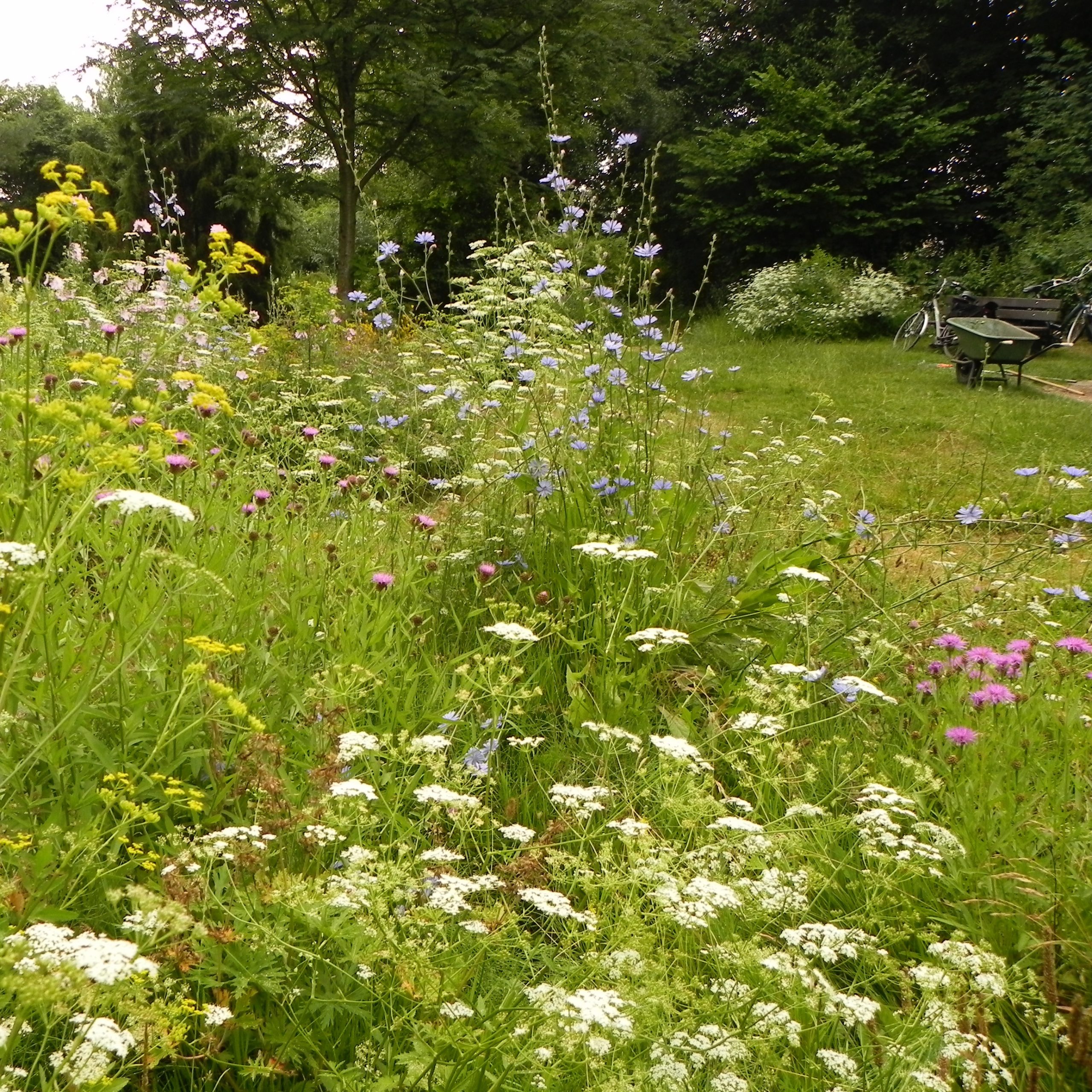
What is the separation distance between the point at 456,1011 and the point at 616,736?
0.82m

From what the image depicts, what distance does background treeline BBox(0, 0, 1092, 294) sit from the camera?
14023mm

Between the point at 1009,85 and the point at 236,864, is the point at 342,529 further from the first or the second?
the point at 1009,85

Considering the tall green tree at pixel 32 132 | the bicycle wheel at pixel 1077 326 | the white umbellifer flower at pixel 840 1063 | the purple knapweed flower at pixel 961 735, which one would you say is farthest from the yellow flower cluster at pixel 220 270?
the tall green tree at pixel 32 132

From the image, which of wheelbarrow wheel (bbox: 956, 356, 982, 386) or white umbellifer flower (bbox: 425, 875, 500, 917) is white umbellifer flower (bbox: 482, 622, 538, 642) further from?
wheelbarrow wheel (bbox: 956, 356, 982, 386)

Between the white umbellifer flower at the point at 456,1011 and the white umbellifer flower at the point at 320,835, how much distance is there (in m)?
0.30

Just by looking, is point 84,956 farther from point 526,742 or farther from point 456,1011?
point 526,742

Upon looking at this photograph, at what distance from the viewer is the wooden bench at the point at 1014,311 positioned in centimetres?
1090

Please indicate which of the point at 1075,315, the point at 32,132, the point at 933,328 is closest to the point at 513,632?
the point at 933,328

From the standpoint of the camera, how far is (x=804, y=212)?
60.6 feet

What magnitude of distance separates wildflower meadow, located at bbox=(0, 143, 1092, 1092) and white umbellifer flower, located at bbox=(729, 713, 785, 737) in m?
0.03

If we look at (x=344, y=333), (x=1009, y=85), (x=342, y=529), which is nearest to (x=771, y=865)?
(x=342, y=529)

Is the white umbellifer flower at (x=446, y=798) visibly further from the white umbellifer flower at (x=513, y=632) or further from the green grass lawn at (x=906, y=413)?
the green grass lawn at (x=906, y=413)

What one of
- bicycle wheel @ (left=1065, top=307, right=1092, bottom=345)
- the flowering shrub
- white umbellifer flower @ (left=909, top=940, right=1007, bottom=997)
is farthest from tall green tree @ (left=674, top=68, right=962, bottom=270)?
white umbellifer flower @ (left=909, top=940, right=1007, bottom=997)

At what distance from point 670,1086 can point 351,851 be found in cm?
57
